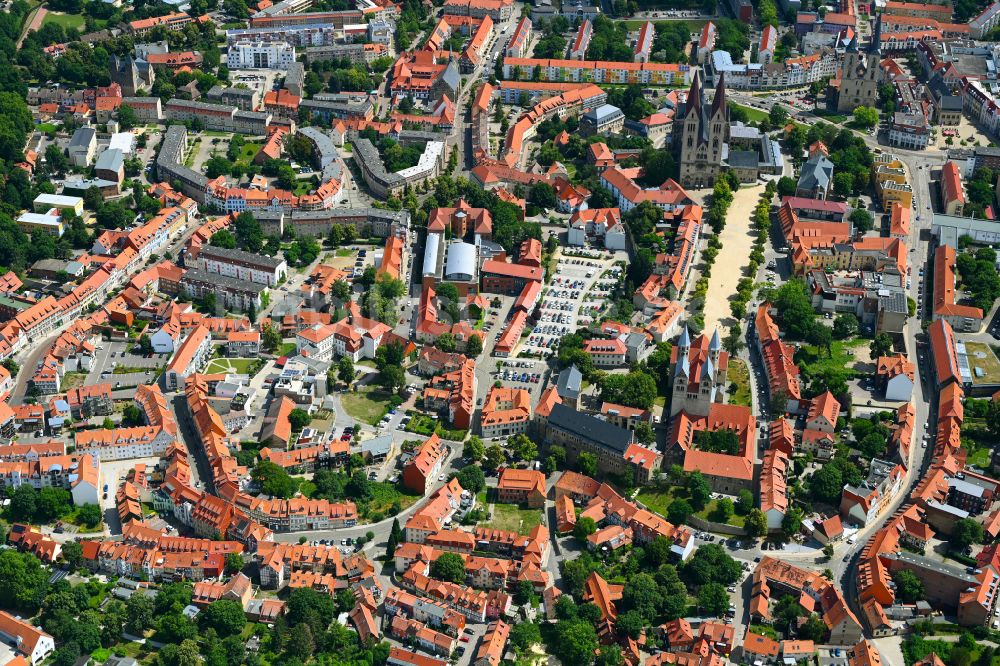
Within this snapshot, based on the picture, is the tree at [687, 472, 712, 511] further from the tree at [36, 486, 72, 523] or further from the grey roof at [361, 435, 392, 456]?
the tree at [36, 486, 72, 523]

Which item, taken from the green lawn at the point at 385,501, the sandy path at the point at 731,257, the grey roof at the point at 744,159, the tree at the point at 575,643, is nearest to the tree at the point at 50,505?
the green lawn at the point at 385,501

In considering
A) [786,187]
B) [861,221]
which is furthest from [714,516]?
[786,187]

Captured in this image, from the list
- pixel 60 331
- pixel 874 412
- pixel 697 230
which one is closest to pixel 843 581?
pixel 874 412

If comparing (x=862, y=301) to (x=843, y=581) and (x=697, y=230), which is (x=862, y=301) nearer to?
(x=697, y=230)

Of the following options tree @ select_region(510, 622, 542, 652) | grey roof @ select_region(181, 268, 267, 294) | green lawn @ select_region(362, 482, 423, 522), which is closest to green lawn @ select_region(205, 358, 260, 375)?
grey roof @ select_region(181, 268, 267, 294)

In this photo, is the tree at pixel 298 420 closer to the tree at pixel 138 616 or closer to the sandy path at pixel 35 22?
the tree at pixel 138 616

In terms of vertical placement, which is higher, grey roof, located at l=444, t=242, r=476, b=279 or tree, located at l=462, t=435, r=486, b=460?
grey roof, located at l=444, t=242, r=476, b=279
